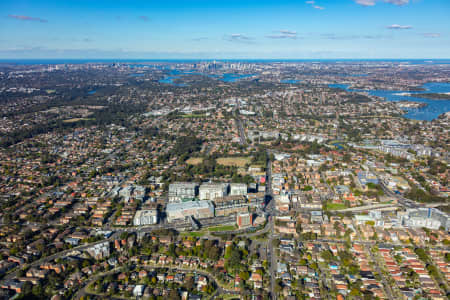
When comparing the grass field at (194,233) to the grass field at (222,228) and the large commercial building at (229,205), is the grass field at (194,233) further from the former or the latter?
the large commercial building at (229,205)

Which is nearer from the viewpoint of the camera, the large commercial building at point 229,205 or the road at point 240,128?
the large commercial building at point 229,205

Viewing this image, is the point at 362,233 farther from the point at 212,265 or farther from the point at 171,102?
the point at 171,102

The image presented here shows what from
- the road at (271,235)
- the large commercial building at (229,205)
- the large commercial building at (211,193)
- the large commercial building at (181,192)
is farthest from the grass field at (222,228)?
the large commercial building at (181,192)

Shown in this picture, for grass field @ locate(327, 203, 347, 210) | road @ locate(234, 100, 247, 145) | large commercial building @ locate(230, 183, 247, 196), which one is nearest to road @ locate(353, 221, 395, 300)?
grass field @ locate(327, 203, 347, 210)

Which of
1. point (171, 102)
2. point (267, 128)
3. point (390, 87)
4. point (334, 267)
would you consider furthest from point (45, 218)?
point (390, 87)

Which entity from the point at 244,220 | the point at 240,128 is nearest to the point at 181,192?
the point at 244,220

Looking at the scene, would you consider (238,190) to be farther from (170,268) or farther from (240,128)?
(240,128)

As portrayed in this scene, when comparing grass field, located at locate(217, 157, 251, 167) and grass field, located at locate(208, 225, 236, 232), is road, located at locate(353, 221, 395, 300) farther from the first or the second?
grass field, located at locate(217, 157, 251, 167)
